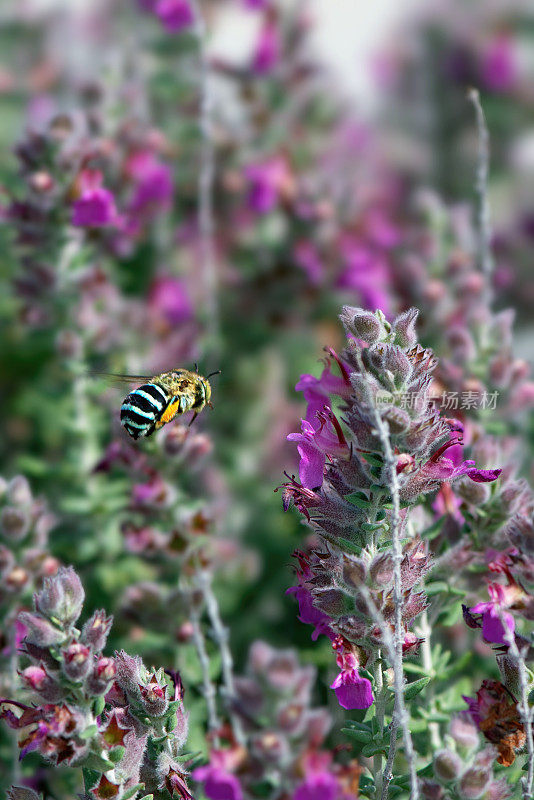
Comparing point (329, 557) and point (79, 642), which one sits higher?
point (329, 557)

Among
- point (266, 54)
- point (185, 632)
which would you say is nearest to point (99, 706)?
point (185, 632)

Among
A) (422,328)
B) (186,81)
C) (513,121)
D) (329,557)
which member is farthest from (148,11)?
(329,557)

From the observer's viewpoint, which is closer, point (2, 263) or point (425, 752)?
point (425, 752)

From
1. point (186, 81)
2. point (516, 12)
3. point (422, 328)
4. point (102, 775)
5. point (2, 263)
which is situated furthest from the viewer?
point (516, 12)

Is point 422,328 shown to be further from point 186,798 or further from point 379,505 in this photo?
point 186,798

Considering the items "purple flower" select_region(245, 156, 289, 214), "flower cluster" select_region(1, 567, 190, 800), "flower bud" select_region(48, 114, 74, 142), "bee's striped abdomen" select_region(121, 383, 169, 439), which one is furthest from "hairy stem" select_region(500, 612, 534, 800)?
"purple flower" select_region(245, 156, 289, 214)

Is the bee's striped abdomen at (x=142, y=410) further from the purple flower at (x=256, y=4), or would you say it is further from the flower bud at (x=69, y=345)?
the purple flower at (x=256, y=4)

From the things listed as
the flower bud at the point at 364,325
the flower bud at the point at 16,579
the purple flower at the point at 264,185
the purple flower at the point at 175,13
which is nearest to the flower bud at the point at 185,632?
the flower bud at the point at 16,579

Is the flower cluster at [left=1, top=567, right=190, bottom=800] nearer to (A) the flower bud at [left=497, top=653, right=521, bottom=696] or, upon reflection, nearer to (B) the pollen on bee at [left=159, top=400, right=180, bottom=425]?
(A) the flower bud at [left=497, top=653, right=521, bottom=696]
